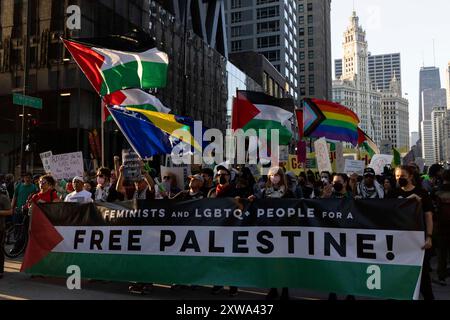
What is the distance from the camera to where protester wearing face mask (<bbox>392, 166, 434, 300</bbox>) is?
5.76 metres

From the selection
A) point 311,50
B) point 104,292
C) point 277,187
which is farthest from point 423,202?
point 311,50

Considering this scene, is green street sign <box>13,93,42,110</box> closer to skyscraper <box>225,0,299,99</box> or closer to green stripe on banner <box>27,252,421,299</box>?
green stripe on banner <box>27,252,421,299</box>

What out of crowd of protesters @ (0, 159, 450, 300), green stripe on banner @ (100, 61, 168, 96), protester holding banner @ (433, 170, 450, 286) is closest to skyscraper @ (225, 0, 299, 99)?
green stripe on banner @ (100, 61, 168, 96)

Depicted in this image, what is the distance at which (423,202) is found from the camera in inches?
231

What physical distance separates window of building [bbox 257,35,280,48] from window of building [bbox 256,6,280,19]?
3.99 m

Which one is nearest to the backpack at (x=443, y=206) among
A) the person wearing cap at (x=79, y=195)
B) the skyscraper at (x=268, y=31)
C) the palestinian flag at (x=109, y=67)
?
the person wearing cap at (x=79, y=195)

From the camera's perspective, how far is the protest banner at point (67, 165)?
9.91 meters

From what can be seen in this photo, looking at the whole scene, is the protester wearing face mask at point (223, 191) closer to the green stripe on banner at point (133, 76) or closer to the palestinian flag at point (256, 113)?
the green stripe on banner at point (133, 76)

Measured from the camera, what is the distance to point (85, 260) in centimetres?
710

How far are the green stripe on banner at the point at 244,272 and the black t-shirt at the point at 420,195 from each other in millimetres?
770

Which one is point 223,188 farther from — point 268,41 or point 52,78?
point 268,41

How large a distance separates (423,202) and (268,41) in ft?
289

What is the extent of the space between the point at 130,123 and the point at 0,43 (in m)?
24.3
